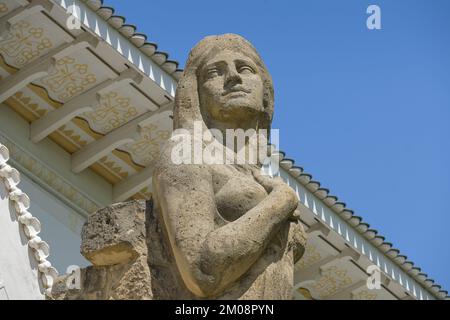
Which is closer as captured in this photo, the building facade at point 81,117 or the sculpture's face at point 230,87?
the sculpture's face at point 230,87

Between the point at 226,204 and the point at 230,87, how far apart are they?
0.67 m

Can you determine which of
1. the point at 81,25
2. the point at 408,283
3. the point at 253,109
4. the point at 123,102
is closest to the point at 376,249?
the point at 408,283

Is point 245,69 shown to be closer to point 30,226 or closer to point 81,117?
point 30,226

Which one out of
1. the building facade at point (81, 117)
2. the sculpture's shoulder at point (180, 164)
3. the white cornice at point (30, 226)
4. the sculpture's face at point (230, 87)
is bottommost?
the sculpture's shoulder at point (180, 164)

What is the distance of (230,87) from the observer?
26.9 ft

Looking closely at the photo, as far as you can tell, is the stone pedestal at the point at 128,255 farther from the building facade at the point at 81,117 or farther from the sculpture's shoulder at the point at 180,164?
the building facade at the point at 81,117

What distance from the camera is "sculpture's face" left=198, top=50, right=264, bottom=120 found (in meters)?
8.16

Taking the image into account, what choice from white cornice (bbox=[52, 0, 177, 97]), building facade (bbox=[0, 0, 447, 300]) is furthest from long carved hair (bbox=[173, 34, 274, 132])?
→ white cornice (bbox=[52, 0, 177, 97])

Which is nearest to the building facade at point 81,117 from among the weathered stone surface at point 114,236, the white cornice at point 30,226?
the white cornice at point 30,226

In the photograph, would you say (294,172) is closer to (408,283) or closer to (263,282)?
(408,283)

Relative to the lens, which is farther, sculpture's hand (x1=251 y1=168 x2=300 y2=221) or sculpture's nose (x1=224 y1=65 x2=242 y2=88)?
sculpture's nose (x1=224 y1=65 x2=242 y2=88)

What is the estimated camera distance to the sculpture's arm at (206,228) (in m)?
7.53

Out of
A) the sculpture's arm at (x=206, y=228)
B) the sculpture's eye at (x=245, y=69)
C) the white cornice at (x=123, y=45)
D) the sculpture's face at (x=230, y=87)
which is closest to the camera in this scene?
the sculpture's arm at (x=206, y=228)

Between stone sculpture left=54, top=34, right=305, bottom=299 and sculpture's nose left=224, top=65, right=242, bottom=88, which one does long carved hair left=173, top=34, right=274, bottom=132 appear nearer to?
stone sculpture left=54, top=34, right=305, bottom=299
